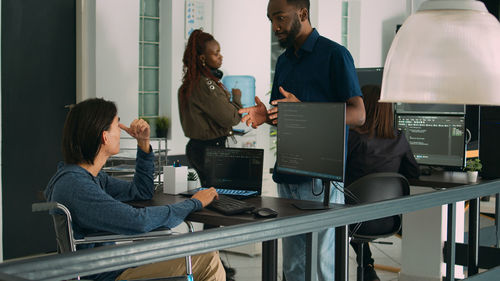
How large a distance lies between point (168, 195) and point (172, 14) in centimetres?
266

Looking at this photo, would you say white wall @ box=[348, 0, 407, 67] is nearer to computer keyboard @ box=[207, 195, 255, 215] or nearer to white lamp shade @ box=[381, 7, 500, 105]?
computer keyboard @ box=[207, 195, 255, 215]

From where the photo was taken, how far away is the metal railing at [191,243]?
0.92 metres

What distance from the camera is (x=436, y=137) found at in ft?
13.6

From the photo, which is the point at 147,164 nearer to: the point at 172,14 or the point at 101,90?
the point at 101,90

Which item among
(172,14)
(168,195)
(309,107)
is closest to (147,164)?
(168,195)

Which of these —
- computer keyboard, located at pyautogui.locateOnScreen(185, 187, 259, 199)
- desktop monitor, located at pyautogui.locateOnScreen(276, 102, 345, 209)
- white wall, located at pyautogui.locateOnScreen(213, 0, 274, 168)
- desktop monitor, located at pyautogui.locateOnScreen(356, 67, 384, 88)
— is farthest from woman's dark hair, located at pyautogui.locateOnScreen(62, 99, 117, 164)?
white wall, located at pyautogui.locateOnScreen(213, 0, 274, 168)

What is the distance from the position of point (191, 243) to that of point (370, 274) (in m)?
3.24

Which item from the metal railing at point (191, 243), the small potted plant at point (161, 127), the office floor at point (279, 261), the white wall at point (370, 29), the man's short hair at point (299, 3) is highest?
the white wall at point (370, 29)

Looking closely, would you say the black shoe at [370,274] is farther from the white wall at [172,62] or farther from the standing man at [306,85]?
the white wall at [172,62]

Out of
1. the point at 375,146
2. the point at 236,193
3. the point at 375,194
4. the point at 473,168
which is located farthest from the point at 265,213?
the point at 473,168

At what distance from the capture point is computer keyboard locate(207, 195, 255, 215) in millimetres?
2471

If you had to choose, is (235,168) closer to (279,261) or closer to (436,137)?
(436,137)

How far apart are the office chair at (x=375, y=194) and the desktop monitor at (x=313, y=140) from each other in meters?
0.80

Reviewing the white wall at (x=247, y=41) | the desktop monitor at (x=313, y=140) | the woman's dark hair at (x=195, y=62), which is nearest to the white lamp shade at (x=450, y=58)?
the desktop monitor at (x=313, y=140)
